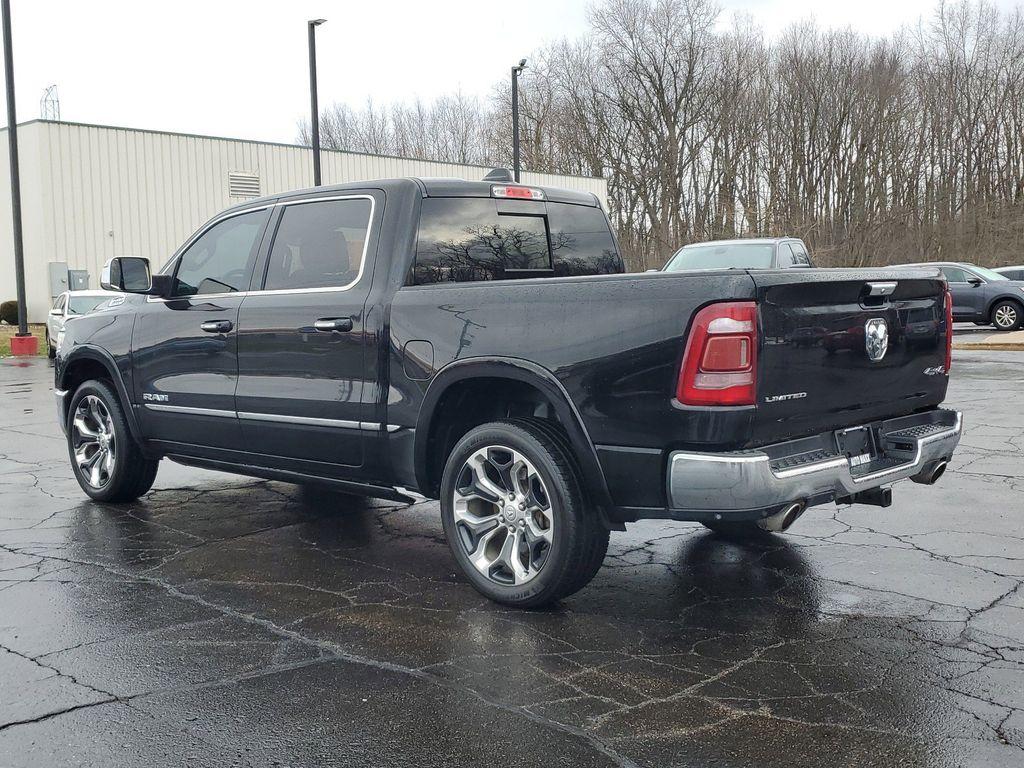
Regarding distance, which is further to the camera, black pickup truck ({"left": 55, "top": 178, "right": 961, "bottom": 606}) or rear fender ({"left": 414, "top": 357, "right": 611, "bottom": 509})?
rear fender ({"left": 414, "top": 357, "right": 611, "bottom": 509})

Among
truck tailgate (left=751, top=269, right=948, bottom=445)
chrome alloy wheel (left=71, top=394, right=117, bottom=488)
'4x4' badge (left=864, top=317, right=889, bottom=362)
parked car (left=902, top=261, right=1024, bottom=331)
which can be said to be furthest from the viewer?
parked car (left=902, top=261, right=1024, bottom=331)

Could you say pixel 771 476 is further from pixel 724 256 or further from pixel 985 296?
pixel 985 296

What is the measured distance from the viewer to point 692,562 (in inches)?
210

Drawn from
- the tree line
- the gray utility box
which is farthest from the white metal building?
the tree line

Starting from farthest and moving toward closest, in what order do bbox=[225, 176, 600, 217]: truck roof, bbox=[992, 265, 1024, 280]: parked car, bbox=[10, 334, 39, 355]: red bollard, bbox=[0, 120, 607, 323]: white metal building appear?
bbox=[0, 120, 607, 323]: white metal building < bbox=[992, 265, 1024, 280]: parked car < bbox=[10, 334, 39, 355]: red bollard < bbox=[225, 176, 600, 217]: truck roof

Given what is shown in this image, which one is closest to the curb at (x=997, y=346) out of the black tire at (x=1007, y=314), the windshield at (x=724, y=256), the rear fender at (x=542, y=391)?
the black tire at (x=1007, y=314)

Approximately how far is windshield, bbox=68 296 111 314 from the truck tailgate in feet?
59.9

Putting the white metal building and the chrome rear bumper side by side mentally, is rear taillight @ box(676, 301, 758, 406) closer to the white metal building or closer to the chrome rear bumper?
the chrome rear bumper

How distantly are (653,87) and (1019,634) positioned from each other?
4524cm

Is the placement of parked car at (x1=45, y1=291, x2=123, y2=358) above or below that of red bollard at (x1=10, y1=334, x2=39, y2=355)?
above

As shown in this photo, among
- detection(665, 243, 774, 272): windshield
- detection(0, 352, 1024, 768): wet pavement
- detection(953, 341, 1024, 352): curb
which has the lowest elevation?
detection(0, 352, 1024, 768): wet pavement

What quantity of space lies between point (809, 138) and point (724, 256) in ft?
110

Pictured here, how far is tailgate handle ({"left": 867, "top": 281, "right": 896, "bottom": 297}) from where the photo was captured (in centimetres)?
447

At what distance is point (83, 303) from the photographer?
20516 millimetres
